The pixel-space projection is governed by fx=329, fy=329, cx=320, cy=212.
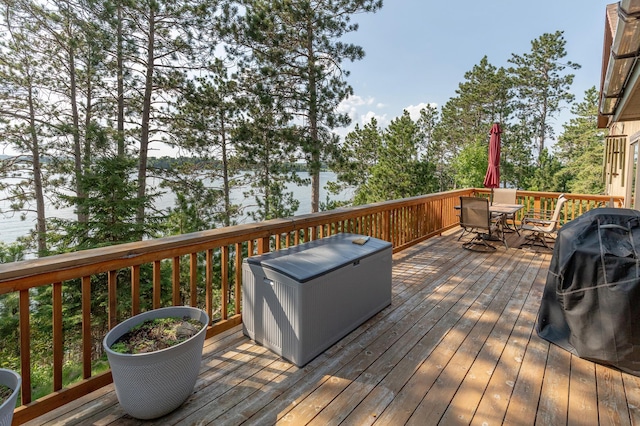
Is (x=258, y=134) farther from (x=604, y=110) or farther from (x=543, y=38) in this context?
(x=543, y=38)

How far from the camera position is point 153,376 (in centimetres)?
163

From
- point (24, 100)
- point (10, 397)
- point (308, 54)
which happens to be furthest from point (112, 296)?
point (308, 54)

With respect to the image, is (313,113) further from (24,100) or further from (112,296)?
(112,296)

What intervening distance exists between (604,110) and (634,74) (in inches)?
94.4

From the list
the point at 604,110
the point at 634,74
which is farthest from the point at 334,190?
the point at 634,74

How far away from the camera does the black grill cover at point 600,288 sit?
2.10 m

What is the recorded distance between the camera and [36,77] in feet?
31.0

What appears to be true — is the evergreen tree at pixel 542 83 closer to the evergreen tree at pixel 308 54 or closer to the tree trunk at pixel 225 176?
the evergreen tree at pixel 308 54

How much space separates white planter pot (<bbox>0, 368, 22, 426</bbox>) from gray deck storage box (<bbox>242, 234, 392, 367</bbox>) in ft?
4.40

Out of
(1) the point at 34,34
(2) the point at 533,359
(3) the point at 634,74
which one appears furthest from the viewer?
(1) the point at 34,34

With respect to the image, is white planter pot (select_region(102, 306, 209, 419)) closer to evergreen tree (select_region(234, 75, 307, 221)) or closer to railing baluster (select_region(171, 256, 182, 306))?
railing baluster (select_region(171, 256, 182, 306))

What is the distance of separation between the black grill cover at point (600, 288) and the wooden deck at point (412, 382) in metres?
0.14

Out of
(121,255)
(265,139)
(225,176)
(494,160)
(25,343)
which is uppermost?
(265,139)

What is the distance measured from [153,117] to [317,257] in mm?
9605
